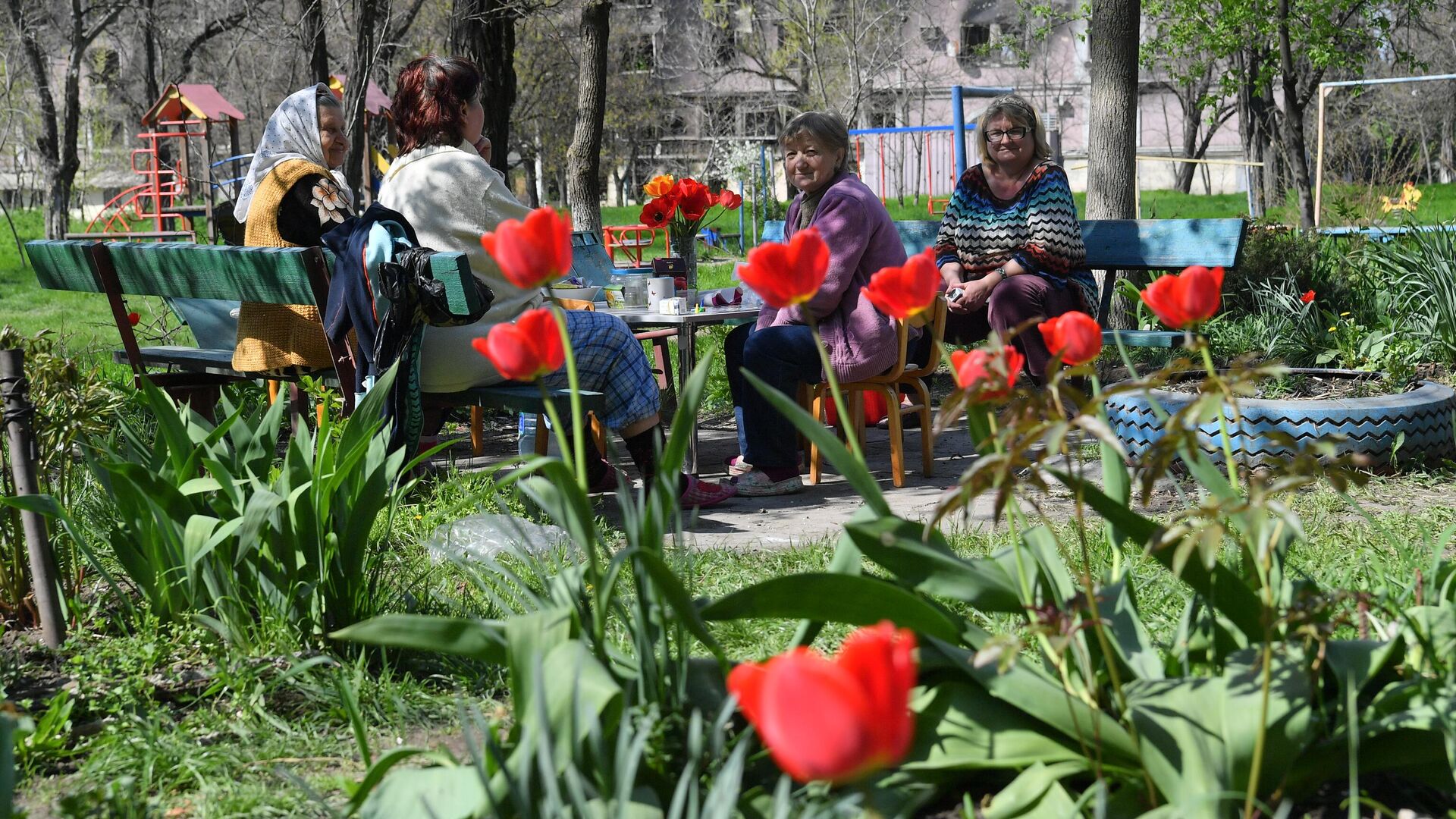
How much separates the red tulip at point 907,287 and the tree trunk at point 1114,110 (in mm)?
5840

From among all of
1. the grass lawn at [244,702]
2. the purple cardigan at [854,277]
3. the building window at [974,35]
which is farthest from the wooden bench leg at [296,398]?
the building window at [974,35]

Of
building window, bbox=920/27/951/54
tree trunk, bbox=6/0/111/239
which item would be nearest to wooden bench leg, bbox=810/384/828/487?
tree trunk, bbox=6/0/111/239

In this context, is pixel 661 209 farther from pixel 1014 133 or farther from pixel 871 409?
pixel 1014 133

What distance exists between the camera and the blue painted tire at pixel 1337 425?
4.44m

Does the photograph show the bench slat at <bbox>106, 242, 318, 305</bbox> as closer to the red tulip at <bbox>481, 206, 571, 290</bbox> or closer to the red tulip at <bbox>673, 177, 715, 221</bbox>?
the red tulip at <bbox>673, 177, 715, 221</bbox>

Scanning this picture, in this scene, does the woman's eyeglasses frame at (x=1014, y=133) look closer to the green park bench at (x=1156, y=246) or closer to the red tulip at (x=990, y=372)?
the green park bench at (x=1156, y=246)

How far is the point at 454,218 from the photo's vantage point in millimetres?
4297

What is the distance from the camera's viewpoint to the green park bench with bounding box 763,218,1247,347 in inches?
241

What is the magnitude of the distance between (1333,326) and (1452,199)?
74.1 ft

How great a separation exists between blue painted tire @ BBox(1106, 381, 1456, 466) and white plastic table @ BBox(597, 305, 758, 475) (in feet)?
4.65

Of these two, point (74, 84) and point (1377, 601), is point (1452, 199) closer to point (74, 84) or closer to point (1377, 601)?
point (74, 84)

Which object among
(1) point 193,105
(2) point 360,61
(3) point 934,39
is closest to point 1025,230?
(2) point 360,61

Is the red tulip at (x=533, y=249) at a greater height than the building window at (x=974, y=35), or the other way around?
the building window at (x=974, y=35)

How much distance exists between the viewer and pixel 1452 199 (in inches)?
1019
